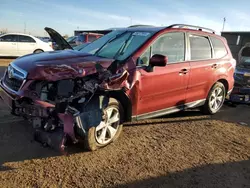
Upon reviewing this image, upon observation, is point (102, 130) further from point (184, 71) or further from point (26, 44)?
point (26, 44)

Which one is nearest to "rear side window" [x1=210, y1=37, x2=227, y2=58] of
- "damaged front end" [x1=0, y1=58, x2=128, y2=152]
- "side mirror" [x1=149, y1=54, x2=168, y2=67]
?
"side mirror" [x1=149, y1=54, x2=168, y2=67]

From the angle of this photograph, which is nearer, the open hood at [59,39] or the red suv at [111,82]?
the red suv at [111,82]

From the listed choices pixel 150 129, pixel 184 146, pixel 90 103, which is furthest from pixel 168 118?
pixel 90 103

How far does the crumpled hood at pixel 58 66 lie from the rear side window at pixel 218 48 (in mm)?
2998

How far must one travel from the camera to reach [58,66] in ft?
10.8

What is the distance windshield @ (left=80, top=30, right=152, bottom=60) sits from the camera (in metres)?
4.20

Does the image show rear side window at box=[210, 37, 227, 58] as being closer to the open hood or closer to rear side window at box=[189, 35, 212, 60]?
rear side window at box=[189, 35, 212, 60]

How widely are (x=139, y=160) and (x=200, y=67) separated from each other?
8.48 feet

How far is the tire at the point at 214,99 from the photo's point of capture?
574 centimetres

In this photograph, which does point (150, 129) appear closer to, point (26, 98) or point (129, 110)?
point (129, 110)

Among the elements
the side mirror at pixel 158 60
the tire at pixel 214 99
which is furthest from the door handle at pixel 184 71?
the tire at pixel 214 99

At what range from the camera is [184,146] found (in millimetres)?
4105

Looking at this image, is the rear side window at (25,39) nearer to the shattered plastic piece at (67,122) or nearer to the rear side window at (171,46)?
the rear side window at (171,46)

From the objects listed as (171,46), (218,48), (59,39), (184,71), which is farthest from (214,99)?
(59,39)
